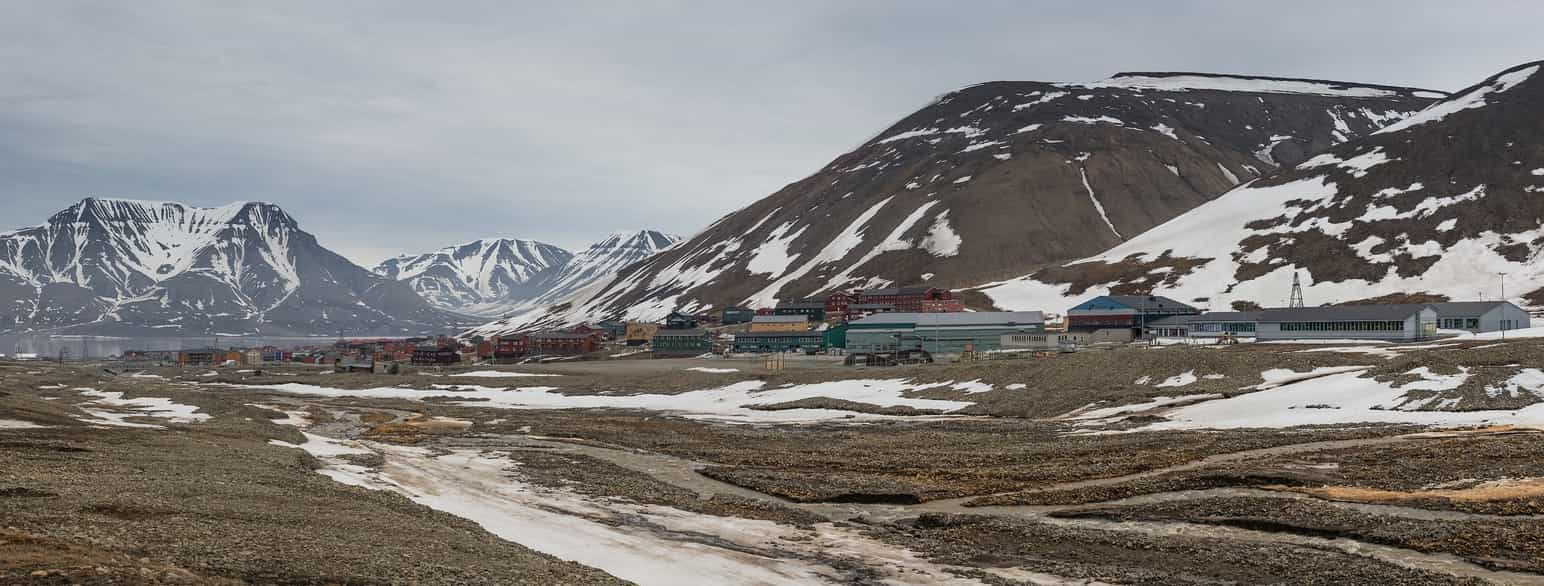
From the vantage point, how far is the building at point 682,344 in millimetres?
165750

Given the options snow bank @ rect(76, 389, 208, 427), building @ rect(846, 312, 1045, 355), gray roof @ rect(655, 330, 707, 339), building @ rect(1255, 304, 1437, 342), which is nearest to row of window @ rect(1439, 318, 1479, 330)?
building @ rect(1255, 304, 1437, 342)

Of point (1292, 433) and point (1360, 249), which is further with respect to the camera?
point (1360, 249)

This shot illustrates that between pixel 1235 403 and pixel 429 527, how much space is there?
4851 cm

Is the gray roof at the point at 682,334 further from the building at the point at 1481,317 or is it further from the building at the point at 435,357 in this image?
the building at the point at 1481,317

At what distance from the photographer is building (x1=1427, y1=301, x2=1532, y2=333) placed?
4203 inches

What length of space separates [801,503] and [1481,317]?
10449 centimetres

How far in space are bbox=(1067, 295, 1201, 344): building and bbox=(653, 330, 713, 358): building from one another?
59.7 meters

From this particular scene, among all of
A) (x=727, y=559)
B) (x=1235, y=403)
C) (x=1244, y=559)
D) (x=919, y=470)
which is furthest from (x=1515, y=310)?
(x=727, y=559)

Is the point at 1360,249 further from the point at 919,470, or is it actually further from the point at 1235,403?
the point at 919,470

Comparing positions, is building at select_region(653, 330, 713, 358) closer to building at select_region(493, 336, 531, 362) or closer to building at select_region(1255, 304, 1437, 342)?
building at select_region(493, 336, 531, 362)

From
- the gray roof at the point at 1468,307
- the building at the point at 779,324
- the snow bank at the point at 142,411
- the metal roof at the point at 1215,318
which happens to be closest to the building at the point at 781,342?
the building at the point at 779,324

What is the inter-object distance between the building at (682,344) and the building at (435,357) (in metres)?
40.6

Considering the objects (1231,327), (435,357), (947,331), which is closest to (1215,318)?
(1231,327)

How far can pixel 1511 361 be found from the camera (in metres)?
57.8
